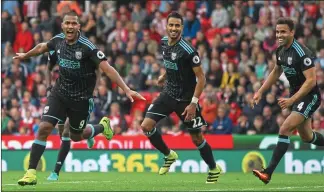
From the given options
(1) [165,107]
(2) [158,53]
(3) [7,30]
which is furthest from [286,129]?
(3) [7,30]

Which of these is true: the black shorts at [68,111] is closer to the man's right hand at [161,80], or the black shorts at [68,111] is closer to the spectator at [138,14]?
the man's right hand at [161,80]

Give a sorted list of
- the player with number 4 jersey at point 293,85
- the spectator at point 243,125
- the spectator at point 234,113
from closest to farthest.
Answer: the player with number 4 jersey at point 293,85 < the spectator at point 243,125 < the spectator at point 234,113

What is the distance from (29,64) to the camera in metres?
28.8

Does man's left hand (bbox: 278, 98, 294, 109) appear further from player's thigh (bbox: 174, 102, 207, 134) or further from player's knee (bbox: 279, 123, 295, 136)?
player's thigh (bbox: 174, 102, 207, 134)

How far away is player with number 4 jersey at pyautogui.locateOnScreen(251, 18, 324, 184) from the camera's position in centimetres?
1488

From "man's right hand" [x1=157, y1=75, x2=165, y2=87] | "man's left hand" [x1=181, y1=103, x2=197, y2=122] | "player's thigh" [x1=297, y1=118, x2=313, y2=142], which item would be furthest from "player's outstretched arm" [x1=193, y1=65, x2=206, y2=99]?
"player's thigh" [x1=297, y1=118, x2=313, y2=142]

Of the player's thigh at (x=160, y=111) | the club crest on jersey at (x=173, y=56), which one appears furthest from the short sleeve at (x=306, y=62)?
the player's thigh at (x=160, y=111)

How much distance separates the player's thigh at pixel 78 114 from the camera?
1555 cm

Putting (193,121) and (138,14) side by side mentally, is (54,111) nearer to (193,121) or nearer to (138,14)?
(193,121)

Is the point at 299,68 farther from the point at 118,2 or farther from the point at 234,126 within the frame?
the point at 118,2

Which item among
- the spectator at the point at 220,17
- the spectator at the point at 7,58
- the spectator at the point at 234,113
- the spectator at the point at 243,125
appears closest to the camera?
the spectator at the point at 243,125

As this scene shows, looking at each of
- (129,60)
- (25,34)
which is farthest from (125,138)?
(25,34)

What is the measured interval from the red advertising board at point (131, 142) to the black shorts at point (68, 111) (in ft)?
23.1

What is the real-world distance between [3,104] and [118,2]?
534 centimetres
